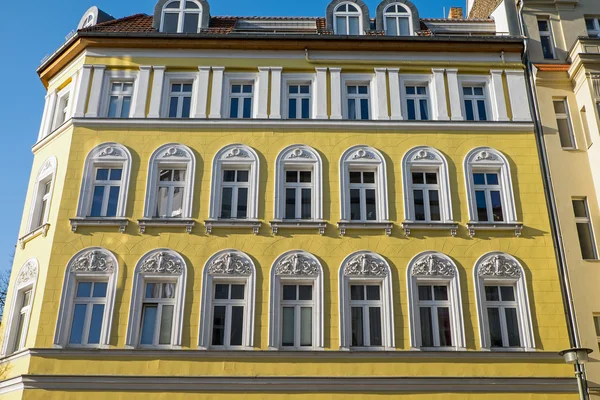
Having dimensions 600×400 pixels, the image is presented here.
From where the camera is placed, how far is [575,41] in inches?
849

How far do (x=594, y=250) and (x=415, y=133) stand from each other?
6309 mm

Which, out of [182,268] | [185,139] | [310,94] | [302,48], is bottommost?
[182,268]

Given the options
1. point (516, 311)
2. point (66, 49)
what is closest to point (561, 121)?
point (516, 311)

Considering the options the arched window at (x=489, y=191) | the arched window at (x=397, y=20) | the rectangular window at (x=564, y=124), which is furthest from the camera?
the arched window at (x=397, y=20)

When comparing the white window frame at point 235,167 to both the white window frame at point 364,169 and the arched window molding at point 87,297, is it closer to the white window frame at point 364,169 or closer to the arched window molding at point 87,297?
the white window frame at point 364,169

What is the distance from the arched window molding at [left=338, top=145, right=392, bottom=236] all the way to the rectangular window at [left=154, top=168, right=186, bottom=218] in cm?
486

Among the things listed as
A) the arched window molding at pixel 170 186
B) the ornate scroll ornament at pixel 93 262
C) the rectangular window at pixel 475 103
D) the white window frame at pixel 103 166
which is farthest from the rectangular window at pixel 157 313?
the rectangular window at pixel 475 103

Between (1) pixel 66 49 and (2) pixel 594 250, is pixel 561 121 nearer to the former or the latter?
(2) pixel 594 250

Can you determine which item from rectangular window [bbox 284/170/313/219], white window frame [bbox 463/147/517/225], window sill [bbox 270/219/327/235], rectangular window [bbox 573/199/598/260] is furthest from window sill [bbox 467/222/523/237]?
rectangular window [bbox 284/170/313/219]

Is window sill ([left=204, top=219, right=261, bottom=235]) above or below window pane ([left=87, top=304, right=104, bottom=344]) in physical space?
above

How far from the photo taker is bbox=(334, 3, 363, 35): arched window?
22.8m

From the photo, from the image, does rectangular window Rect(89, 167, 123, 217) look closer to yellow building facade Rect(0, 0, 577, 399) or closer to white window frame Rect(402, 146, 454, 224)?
yellow building facade Rect(0, 0, 577, 399)

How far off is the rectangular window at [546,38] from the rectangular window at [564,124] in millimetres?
1893

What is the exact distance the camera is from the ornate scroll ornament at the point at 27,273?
1866 centimetres
